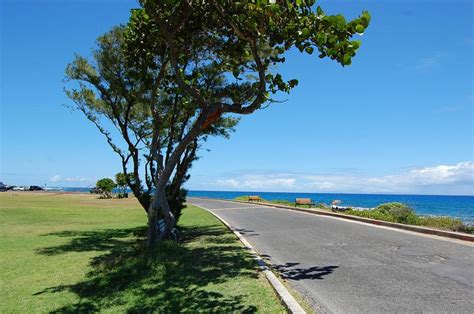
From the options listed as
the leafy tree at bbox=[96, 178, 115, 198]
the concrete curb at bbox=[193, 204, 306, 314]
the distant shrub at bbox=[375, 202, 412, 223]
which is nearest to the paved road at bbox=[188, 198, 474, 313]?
the concrete curb at bbox=[193, 204, 306, 314]

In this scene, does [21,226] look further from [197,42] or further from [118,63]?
[197,42]

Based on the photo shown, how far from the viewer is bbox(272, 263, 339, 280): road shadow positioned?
8.65 meters

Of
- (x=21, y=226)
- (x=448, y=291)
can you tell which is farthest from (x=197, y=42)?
(x=21, y=226)

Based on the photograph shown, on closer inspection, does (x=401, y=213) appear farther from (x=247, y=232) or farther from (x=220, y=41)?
(x=220, y=41)

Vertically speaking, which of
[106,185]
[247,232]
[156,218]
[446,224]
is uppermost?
[106,185]

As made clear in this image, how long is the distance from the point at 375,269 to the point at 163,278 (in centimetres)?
429

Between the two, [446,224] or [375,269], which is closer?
[375,269]

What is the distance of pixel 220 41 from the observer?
1332cm

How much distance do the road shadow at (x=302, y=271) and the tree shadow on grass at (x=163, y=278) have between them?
63 cm

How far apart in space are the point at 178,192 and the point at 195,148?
6.52 ft

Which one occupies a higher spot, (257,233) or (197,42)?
(197,42)

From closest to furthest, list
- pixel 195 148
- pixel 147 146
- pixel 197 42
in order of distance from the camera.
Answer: pixel 197 42, pixel 195 148, pixel 147 146

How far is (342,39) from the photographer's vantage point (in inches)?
304

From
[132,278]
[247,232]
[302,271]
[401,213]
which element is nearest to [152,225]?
[132,278]
